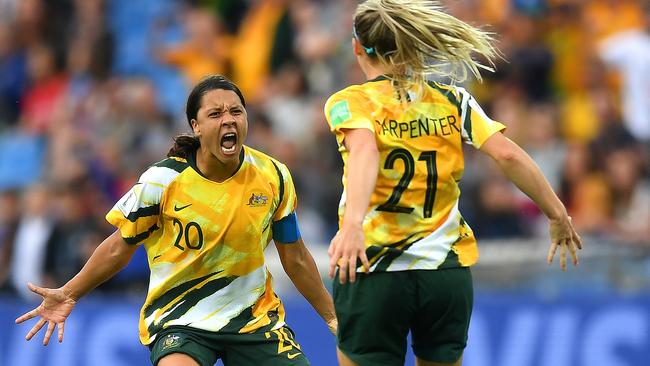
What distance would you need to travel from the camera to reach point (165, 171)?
6.41 metres

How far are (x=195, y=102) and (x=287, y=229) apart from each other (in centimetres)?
83

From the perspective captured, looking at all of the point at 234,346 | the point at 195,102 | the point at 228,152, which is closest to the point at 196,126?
the point at 195,102

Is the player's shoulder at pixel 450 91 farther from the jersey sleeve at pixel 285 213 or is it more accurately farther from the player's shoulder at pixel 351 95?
the jersey sleeve at pixel 285 213

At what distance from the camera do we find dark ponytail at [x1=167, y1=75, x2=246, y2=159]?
634cm

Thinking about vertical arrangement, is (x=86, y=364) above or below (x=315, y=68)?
below

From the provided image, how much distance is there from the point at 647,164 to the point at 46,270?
5560 millimetres

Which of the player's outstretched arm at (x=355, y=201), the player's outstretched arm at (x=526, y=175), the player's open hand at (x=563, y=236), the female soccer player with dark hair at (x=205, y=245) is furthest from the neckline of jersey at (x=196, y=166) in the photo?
the player's open hand at (x=563, y=236)

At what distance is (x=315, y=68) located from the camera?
12.6m

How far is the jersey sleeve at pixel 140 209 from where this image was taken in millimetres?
6344

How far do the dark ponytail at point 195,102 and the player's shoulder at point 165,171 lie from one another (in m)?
0.05

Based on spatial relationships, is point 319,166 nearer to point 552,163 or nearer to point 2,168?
point 552,163

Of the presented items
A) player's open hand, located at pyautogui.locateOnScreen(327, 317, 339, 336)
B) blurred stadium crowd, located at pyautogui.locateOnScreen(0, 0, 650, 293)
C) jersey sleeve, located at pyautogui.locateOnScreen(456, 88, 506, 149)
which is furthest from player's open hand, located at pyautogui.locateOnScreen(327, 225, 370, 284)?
blurred stadium crowd, located at pyautogui.locateOnScreen(0, 0, 650, 293)

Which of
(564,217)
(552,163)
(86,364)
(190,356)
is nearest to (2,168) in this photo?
(86,364)

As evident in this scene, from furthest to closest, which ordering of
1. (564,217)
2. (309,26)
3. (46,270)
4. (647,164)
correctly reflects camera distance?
1. (309,26)
2. (46,270)
3. (647,164)
4. (564,217)
